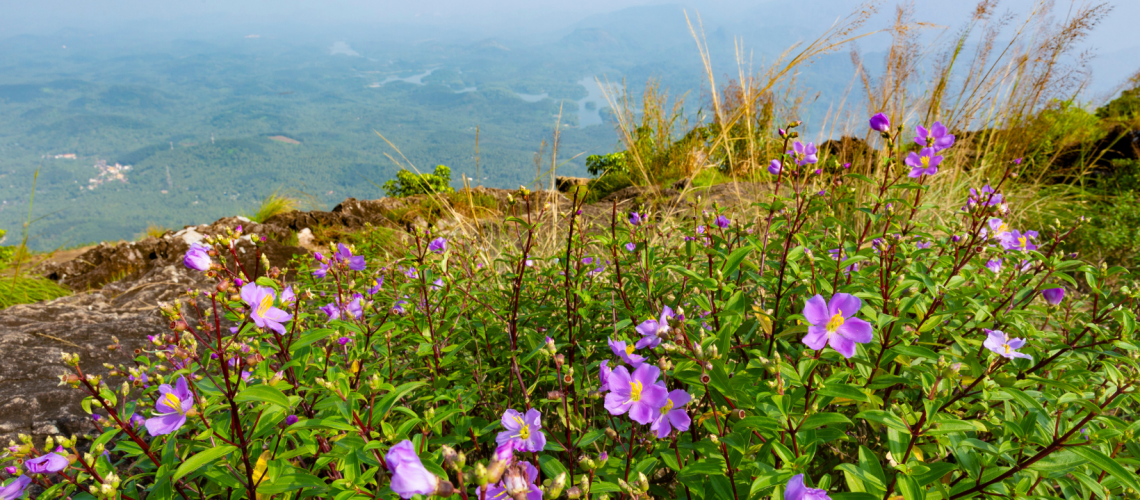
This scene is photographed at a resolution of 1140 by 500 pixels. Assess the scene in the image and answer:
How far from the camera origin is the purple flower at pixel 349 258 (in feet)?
4.61

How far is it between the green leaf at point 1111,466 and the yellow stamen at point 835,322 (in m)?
0.41

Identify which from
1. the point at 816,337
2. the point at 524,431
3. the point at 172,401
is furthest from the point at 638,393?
the point at 172,401

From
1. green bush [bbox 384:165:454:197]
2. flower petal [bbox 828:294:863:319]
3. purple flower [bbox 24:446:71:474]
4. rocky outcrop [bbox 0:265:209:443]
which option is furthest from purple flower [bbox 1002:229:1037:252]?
green bush [bbox 384:165:454:197]

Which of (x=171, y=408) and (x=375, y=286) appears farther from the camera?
(x=375, y=286)

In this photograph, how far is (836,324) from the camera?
84 cm

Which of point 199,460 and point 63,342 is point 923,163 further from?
point 63,342

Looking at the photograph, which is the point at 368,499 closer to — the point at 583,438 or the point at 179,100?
the point at 583,438

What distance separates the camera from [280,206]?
6805 mm

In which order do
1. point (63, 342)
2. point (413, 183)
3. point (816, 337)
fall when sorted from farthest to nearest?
point (413, 183)
point (63, 342)
point (816, 337)

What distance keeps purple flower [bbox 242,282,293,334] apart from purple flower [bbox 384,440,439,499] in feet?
1.61

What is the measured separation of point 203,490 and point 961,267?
201 centimetres

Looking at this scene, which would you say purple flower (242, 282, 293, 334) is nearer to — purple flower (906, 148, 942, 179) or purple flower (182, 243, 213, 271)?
purple flower (182, 243, 213, 271)

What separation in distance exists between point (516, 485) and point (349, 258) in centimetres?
113

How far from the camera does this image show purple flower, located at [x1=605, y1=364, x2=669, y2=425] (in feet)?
2.70
